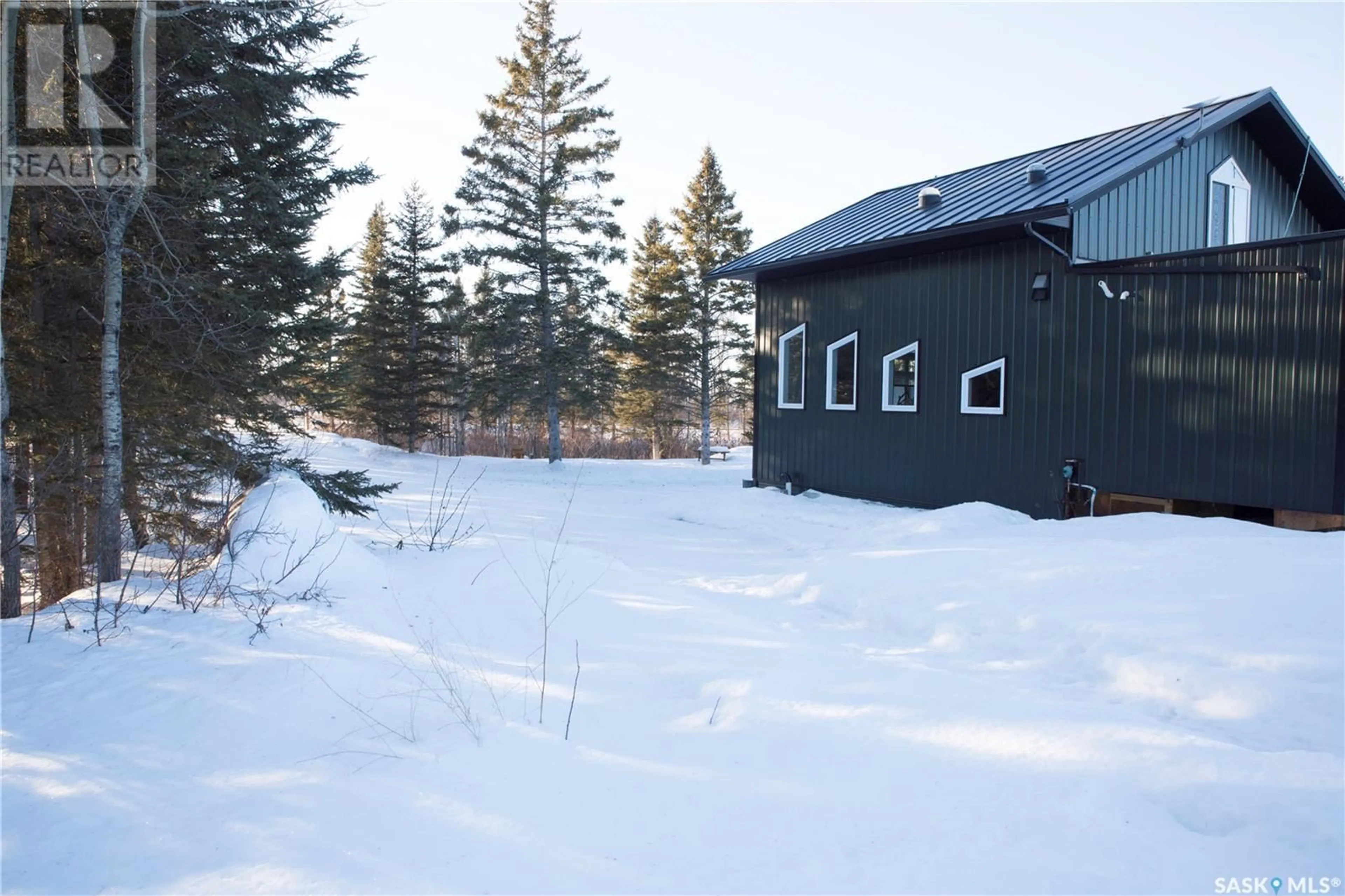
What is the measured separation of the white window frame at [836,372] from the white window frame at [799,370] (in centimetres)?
53

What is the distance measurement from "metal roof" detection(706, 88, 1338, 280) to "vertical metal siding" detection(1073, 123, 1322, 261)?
27 cm

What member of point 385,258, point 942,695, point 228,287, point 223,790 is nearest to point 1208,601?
point 942,695

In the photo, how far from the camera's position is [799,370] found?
42.3 feet

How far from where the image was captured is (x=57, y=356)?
24.5 feet

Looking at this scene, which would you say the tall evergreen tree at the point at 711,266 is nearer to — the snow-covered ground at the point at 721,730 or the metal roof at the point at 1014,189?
the metal roof at the point at 1014,189

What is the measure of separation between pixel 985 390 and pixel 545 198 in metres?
13.9

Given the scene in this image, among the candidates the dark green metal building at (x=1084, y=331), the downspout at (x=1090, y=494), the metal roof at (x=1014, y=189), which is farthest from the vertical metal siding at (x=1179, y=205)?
the downspout at (x=1090, y=494)

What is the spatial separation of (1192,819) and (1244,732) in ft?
3.12

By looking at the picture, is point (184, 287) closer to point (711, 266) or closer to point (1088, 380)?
point (1088, 380)

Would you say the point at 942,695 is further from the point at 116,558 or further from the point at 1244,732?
the point at 116,558

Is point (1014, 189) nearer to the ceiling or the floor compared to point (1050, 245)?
nearer to the ceiling

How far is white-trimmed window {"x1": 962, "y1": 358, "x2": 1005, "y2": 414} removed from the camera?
9.62 meters

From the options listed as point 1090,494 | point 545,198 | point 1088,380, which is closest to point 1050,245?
point 1088,380

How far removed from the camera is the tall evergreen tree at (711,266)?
23.8 metres
